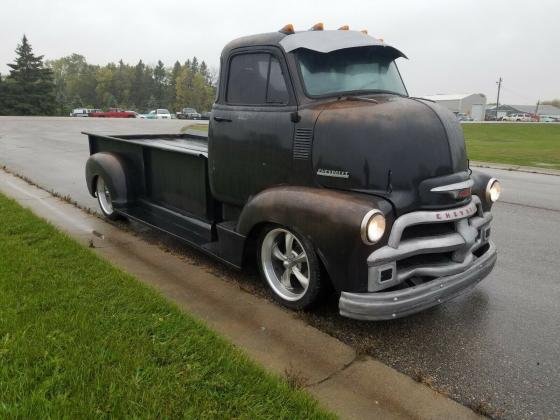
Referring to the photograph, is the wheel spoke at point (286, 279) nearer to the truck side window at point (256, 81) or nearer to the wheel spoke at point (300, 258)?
Result: the wheel spoke at point (300, 258)

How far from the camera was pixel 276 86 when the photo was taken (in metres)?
4.12

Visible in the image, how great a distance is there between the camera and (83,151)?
16.6 m

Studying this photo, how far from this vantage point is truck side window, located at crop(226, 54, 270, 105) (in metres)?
4.25

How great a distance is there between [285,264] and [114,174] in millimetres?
3207

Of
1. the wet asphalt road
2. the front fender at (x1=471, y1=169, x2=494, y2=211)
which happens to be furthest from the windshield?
the wet asphalt road

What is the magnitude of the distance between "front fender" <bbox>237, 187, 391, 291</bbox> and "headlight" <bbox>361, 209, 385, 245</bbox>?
0.03 metres

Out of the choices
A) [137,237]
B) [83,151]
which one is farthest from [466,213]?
[83,151]

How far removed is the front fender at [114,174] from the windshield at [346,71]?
10.4ft

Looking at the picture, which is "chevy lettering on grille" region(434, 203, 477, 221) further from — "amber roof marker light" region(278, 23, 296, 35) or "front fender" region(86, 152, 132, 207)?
"front fender" region(86, 152, 132, 207)

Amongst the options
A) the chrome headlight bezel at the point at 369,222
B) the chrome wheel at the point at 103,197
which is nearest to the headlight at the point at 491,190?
the chrome headlight bezel at the point at 369,222

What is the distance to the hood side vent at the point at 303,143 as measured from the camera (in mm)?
3816

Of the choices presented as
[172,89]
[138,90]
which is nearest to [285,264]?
[172,89]

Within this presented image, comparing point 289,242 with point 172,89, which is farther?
point 172,89

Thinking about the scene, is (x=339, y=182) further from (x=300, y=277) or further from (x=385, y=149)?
(x=300, y=277)
